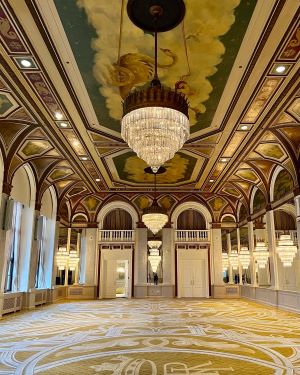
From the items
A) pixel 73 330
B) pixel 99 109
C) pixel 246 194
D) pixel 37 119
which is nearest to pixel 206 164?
pixel 246 194

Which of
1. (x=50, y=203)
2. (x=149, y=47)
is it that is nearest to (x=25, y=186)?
(x=50, y=203)

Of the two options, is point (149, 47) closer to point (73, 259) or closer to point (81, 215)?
point (73, 259)

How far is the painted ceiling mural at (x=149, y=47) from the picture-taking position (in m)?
5.48

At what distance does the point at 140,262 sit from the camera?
18.1m

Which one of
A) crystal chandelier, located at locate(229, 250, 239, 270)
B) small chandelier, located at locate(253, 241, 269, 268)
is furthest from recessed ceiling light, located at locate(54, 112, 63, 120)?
crystal chandelier, located at locate(229, 250, 239, 270)

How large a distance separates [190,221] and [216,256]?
234 cm

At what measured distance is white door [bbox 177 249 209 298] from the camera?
713 inches

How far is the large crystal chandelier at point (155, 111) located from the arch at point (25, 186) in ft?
26.2

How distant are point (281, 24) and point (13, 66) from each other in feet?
15.9

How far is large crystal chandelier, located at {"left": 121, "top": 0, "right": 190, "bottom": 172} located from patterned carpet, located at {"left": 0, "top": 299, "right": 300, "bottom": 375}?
124 inches

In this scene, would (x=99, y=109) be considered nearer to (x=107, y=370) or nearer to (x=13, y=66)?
(x=13, y=66)

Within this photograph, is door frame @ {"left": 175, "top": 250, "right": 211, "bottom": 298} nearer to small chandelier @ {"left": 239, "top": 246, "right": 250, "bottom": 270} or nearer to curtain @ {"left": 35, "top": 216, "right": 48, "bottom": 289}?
small chandelier @ {"left": 239, "top": 246, "right": 250, "bottom": 270}

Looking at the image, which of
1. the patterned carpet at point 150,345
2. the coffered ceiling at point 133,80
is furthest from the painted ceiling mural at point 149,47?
the patterned carpet at point 150,345

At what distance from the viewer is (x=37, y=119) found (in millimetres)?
9125
